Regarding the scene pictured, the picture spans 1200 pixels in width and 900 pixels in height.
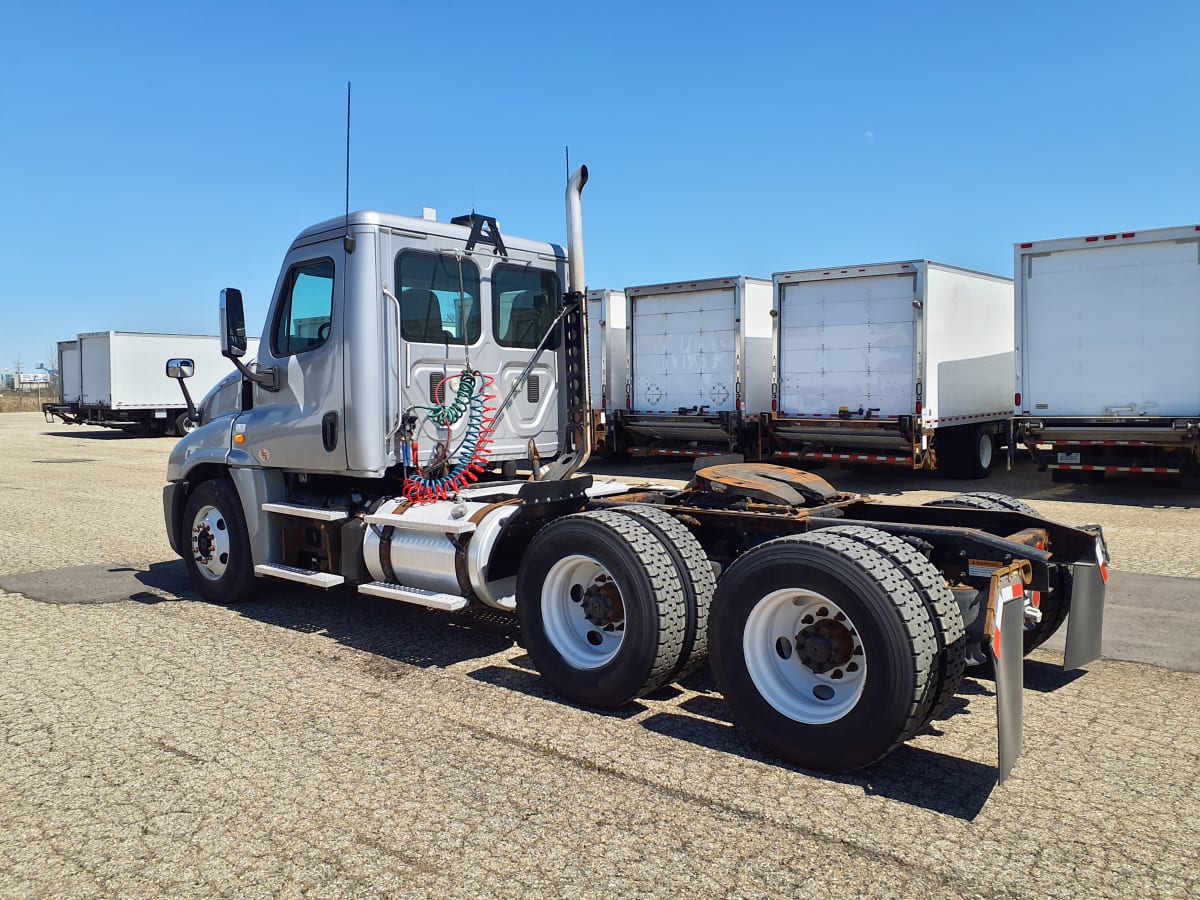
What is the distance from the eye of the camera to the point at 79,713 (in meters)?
4.99

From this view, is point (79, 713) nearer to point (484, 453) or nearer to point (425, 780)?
point (425, 780)

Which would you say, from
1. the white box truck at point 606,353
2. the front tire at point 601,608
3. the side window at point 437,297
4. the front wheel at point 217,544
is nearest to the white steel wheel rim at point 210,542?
the front wheel at point 217,544

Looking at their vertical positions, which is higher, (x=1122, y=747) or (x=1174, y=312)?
(x=1174, y=312)

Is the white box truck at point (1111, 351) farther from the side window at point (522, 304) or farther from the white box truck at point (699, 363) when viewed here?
the side window at point (522, 304)

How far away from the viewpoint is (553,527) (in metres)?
5.24

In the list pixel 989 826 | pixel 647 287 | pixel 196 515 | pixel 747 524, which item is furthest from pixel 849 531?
pixel 647 287

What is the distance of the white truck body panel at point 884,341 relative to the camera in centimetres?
1460

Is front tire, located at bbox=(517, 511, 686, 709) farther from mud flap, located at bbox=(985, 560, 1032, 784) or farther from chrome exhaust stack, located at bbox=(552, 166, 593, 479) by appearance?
mud flap, located at bbox=(985, 560, 1032, 784)

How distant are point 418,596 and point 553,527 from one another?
1167 millimetres

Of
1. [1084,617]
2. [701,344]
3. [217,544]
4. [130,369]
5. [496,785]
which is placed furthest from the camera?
[130,369]

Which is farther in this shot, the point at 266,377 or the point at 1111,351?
the point at 1111,351

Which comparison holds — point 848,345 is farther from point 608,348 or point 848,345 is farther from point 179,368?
point 179,368

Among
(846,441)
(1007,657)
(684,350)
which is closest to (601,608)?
(1007,657)

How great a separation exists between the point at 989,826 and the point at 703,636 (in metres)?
1.66
